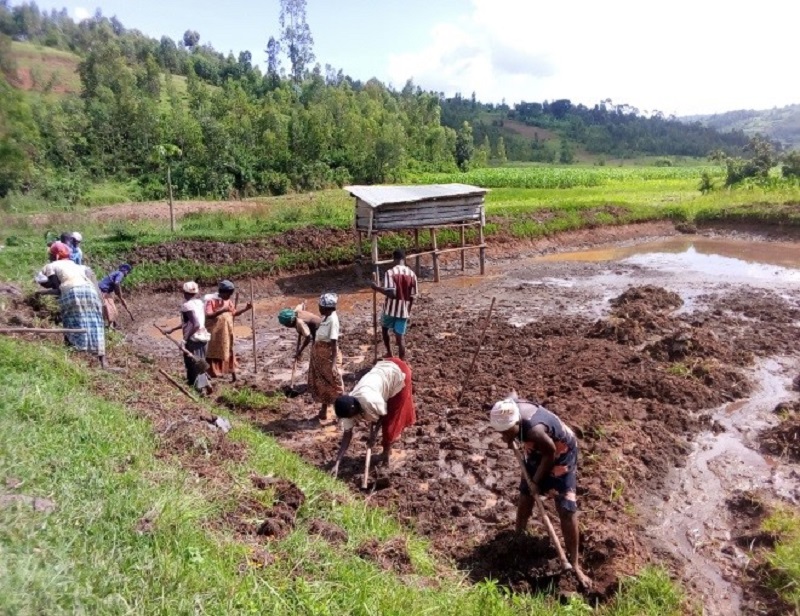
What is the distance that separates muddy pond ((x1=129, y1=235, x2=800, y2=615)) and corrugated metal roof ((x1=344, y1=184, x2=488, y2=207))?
249 centimetres

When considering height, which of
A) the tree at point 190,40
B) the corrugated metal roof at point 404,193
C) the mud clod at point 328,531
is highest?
the tree at point 190,40

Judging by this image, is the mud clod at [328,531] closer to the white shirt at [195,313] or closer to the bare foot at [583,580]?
the bare foot at [583,580]

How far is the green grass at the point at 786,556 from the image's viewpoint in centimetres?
434

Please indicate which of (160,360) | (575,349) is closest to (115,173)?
(160,360)

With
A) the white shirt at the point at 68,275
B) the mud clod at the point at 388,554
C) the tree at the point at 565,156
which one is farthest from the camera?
the tree at the point at 565,156

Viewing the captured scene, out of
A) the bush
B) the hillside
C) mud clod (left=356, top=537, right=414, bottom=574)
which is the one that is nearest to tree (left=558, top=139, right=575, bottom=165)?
the bush

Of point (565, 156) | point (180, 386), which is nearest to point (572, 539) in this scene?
point (180, 386)

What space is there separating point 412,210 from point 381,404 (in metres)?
10.3

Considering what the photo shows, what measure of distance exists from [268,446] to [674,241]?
22.1 m

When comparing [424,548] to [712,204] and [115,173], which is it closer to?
[712,204]

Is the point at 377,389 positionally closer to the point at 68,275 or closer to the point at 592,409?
the point at 592,409

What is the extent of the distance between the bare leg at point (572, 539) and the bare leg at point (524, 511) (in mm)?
332

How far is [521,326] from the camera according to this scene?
466 inches

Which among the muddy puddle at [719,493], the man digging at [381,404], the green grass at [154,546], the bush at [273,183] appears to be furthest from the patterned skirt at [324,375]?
the bush at [273,183]
